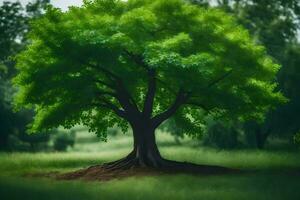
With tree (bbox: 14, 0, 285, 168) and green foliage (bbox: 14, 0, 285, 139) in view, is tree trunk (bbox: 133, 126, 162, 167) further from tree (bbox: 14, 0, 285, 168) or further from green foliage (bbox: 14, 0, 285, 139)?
green foliage (bbox: 14, 0, 285, 139)

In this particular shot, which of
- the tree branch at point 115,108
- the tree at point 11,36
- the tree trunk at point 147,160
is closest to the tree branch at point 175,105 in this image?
the tree trunk at point 147,160

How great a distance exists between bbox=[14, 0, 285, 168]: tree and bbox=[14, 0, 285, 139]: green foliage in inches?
2.4

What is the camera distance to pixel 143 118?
3347 centimetres

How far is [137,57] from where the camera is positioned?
31641 mm

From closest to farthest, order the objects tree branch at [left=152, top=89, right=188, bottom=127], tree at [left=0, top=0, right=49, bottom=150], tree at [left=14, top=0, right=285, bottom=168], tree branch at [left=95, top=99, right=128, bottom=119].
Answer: tree at [left=14, top=0, right=285, bottom=168], tree branch at [left=152, top=89, right=188, bottom=127], tree branch at [left=95, top=99, right=128, bottom=119], tree at [left=0, top=0, right=49, bottom=150]

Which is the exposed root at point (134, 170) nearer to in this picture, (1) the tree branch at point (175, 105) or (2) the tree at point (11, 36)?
(1) the tree branch at point (175, 105)

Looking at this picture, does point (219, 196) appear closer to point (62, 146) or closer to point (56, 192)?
point (56, 192)

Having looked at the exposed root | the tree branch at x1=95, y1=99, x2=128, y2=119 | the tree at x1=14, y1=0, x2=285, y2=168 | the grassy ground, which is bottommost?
the grassy ground

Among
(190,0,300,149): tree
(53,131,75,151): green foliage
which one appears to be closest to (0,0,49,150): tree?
(53,131,75,151): green foliage

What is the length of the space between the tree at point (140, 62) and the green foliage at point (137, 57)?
0.06 meters

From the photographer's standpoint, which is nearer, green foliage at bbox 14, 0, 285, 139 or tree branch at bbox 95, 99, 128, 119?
green foliage at bbox 14, 0, 285, 139

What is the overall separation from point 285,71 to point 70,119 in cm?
2192

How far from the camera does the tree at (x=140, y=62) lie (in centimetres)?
2903

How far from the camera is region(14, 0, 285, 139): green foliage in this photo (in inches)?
1139
